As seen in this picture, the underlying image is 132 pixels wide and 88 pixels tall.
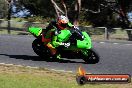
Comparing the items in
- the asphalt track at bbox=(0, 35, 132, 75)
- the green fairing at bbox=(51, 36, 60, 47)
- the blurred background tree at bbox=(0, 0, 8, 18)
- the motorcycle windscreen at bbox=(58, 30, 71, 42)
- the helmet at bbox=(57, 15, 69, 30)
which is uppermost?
the helmet at bbox=(57, 15, 69, 30)

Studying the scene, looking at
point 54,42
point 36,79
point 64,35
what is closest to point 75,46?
point 64,35

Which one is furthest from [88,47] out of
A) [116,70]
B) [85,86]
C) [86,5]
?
[86,5]

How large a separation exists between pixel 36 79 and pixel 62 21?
3.91 meters

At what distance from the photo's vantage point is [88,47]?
14570 mm

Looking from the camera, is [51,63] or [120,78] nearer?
[120,78]

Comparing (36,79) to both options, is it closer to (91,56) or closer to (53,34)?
(91,56)

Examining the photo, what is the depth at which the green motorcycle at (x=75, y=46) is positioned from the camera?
1470cm

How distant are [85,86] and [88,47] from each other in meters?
4.27

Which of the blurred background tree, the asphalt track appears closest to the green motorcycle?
the asphalt track

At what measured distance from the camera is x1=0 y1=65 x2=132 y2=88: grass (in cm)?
1034

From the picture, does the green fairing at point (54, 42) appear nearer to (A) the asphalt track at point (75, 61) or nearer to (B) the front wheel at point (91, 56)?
(A) the asphalt track at point (75, 61)

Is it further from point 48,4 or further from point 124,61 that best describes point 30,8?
point 124,61

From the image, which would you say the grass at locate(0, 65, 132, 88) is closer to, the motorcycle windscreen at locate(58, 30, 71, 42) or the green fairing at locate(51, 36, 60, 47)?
the green fairing at locate(51, 36, 60, 47)

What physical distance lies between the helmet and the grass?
2.16 meters
